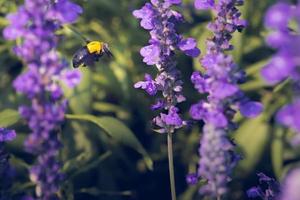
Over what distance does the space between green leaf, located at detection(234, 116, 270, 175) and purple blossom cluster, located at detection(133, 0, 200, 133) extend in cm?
221

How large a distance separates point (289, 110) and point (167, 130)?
→ 130 centimetres

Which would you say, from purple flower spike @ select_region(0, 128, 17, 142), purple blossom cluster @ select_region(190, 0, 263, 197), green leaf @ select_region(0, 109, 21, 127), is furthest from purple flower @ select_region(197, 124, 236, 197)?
green leaf @ select_region(0, 109, 21, 127)

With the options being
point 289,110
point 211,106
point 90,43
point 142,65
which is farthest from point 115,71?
point 289,110

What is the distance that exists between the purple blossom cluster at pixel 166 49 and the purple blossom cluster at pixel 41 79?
684 mm

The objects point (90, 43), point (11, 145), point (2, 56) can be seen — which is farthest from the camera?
point (2, 56)

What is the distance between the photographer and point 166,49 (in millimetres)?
3123

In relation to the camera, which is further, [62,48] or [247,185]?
[247,185]

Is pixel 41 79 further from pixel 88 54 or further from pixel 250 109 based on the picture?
pixel 88 54

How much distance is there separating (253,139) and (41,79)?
10.9 ft

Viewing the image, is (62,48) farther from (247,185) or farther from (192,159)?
(247,185)

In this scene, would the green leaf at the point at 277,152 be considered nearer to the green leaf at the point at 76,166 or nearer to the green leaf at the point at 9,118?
the green leaf at the point at 76,166

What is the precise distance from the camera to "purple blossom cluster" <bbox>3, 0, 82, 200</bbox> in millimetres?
2334

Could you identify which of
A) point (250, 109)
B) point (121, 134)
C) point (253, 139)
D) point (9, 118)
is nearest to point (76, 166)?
point (121, 134)

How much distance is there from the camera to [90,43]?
150 inches
